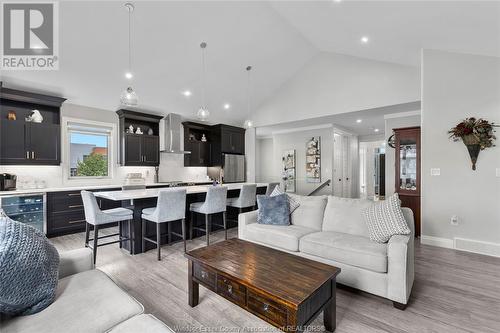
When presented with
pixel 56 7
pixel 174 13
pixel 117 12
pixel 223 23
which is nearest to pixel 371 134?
pixel 223 23

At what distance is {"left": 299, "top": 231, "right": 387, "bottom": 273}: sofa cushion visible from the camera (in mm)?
2264

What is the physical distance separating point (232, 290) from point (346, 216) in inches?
70.6

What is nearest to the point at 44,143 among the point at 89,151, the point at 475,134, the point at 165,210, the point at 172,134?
the point at 89,151

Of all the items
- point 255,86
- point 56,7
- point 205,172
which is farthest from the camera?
point 205,172

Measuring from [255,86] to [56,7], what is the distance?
4237mm

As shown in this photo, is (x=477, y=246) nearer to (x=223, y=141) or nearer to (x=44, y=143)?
(x=223, y=141)

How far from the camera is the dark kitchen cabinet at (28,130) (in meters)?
4.19

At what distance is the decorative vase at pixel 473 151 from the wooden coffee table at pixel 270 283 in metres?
3.34

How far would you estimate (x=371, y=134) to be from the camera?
30.6 ft

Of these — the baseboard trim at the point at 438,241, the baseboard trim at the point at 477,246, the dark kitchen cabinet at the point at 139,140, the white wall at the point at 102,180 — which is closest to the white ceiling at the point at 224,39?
the white wall at the point at 102,180

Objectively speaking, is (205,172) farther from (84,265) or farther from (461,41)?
(461,41)

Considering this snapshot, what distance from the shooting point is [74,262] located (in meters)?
1.89

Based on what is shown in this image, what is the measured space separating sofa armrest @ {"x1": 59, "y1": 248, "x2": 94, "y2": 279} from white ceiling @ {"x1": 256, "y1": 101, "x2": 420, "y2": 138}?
18.6ft

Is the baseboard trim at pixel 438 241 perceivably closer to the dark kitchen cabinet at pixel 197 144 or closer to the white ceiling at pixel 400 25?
the white ceiling at pixel 400 25
